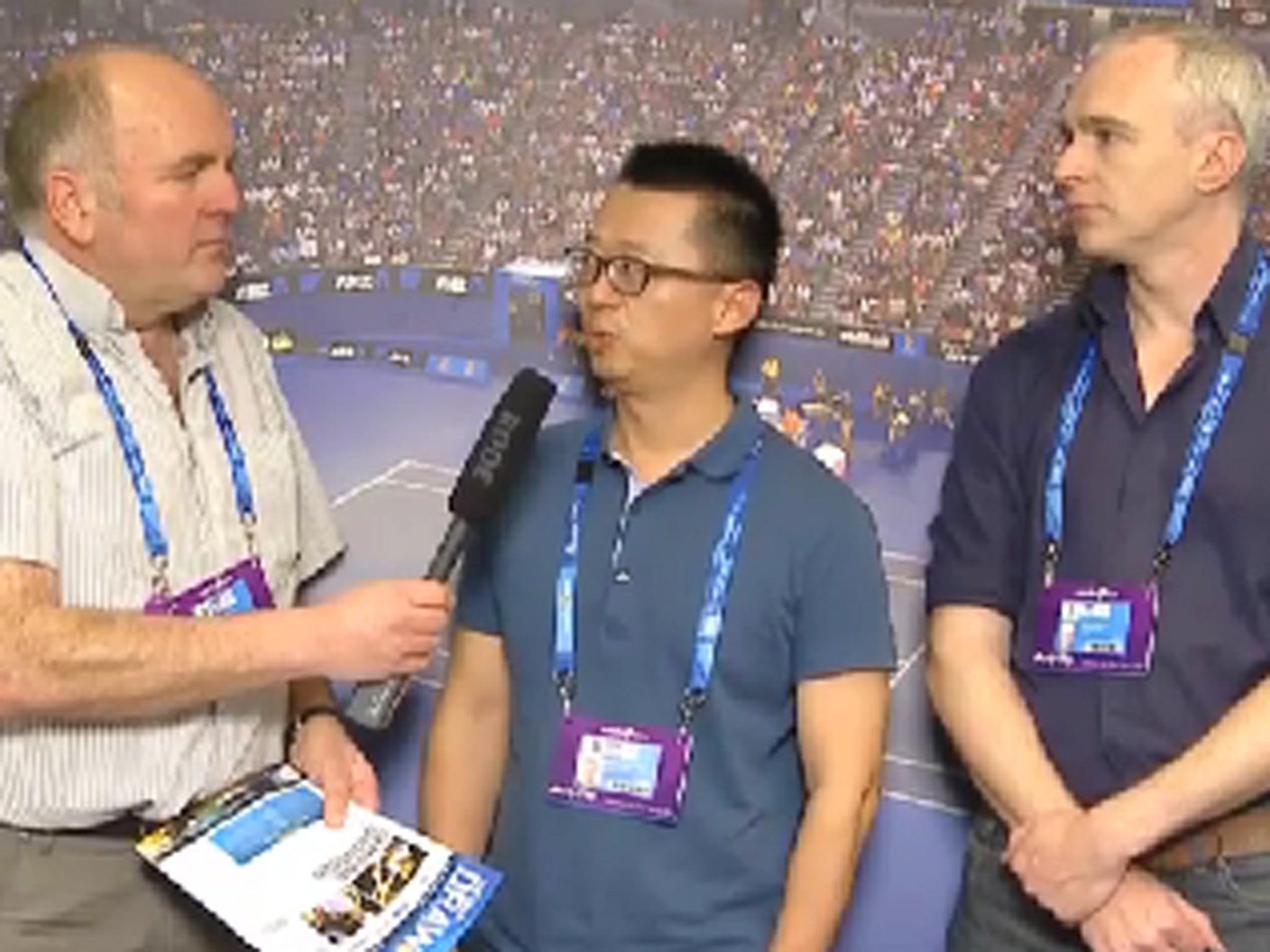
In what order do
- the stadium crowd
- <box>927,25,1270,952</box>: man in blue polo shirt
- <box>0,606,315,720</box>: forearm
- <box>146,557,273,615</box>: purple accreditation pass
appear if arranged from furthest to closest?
the stadium crowd → <box>146,557,273,615</box>: purple accreditation pass → <box>927,25,1270,952</box>: man in blue polo shirt → <box>0,606,315,720</box>: forearm

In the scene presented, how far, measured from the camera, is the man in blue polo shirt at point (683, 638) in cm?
238

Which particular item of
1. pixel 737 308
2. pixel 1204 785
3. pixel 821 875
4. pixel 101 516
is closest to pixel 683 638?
pixel 821 875

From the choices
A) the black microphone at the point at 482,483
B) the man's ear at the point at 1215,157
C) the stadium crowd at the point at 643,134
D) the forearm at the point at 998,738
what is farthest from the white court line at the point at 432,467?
the man's ear at the point at 1215,157

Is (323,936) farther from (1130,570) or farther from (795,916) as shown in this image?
(1130,570)

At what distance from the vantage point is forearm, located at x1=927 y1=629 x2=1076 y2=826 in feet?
7.75

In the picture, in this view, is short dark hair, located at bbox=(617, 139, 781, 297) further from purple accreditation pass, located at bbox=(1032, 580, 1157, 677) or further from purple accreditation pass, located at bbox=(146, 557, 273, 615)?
purple accreditation pass, located at bbox=(146, 557, 273, 615)

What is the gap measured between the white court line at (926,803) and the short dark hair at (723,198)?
2.74 feet

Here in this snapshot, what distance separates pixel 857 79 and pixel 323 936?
4.90ft

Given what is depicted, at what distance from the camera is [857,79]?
2.68 m

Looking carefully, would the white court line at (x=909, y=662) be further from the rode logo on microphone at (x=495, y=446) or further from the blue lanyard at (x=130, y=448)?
the blue lanyard at (x=130, y=448)

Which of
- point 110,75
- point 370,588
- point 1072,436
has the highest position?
point 110,75

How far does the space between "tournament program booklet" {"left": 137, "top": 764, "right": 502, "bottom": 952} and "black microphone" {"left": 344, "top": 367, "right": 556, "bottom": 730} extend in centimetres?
17

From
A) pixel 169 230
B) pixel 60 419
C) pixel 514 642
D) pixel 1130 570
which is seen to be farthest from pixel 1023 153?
pixel 60 419

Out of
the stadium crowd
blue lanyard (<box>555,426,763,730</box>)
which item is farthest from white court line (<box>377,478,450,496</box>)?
blue lanyard (<box>555,426,763,730</box>)
